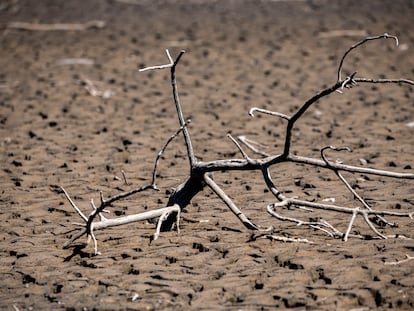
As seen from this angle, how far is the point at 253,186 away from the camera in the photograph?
5.68 meters

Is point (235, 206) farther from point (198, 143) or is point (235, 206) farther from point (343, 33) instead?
point (343, 33)

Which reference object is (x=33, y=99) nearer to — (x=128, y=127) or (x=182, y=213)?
(x=128, y=127)

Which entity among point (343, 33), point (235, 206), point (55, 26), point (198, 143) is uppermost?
A: point (55, 26)

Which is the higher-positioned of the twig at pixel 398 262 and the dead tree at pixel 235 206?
the dead tree at pixel 235 206

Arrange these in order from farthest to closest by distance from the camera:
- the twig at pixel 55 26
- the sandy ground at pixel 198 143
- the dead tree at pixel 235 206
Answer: the twig at pixel 55 26 < the dead tree at pixel 235 206 < the sandy ground at pixel 198 143

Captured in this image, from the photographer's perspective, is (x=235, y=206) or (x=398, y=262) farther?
(x=235, y=206)

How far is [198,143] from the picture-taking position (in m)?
6.84

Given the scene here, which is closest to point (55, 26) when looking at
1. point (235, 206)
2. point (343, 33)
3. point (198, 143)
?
point (343, 33)

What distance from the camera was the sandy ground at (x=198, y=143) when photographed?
3789 millimetres

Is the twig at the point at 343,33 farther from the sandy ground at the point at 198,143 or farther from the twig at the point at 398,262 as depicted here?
the twig at the point at 398,262

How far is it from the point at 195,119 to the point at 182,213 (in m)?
2.84

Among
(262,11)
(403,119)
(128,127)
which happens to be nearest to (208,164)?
(128,127)

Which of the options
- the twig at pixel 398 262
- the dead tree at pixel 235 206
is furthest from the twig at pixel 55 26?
the twig at pixel 398 262

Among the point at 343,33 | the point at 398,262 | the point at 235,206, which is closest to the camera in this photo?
the point at 398,262
